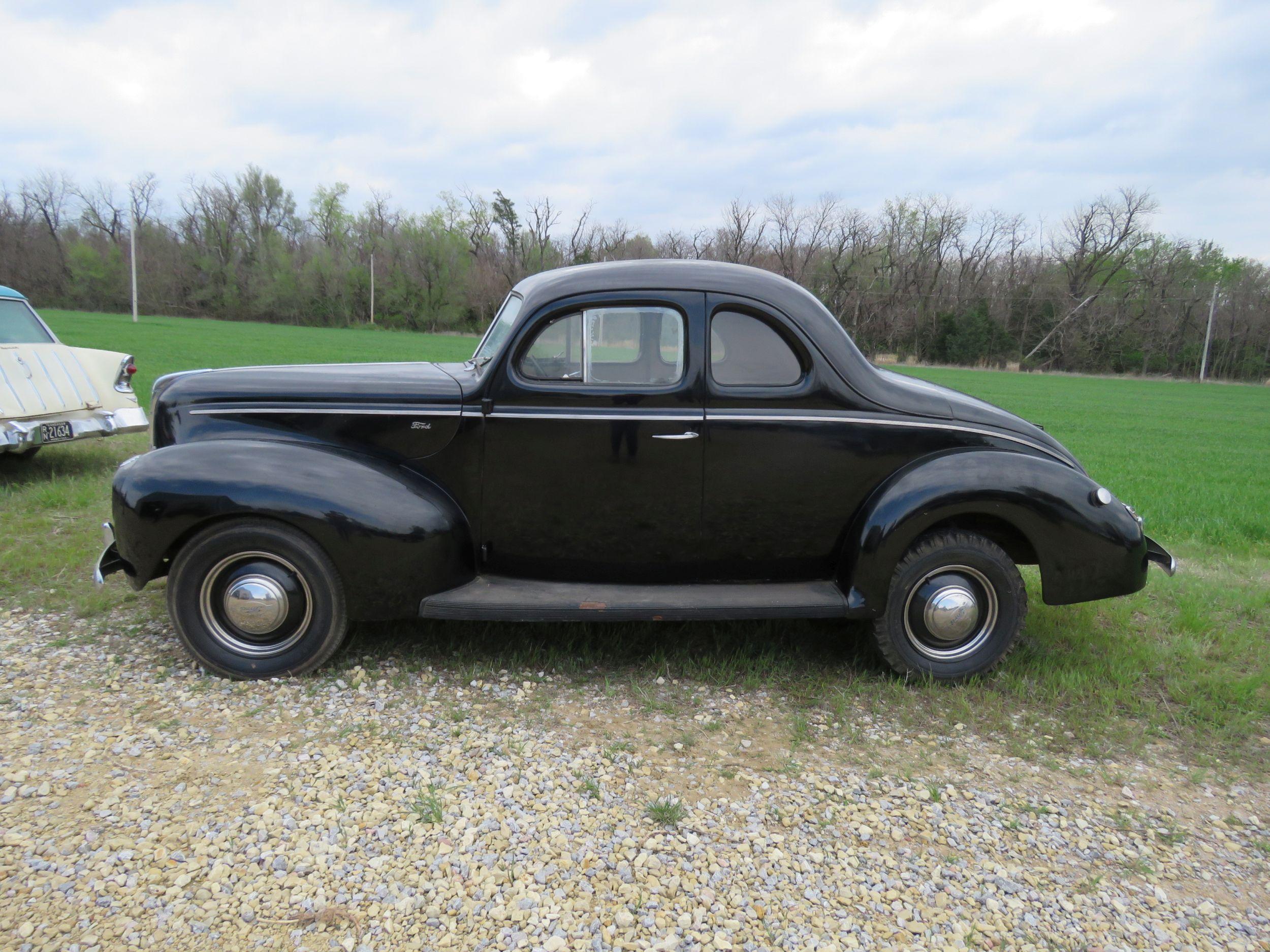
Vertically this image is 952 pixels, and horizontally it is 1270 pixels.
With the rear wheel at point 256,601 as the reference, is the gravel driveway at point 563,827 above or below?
below

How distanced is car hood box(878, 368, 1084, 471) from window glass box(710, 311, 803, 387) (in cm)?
53

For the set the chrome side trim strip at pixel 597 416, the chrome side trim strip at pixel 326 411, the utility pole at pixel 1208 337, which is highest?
the utility pole at pixel 1208 337

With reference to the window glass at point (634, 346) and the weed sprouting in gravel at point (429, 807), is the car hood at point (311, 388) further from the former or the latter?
the weed sprouting in gravel at point (429, 807)

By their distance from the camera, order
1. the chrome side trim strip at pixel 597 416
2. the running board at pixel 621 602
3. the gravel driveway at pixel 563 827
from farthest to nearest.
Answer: the chrome side trim strip at pixel 597 416 → the running board at pixel 621 602 → the gravel driveway at pixel 563 827

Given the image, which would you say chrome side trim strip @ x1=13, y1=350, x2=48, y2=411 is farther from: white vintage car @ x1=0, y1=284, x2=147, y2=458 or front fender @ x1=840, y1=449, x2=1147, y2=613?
front fender @ x1=840, y1=449, x2=1147, y2=613

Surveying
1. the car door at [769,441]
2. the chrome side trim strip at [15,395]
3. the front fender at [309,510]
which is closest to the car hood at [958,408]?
the car door at [769,441]

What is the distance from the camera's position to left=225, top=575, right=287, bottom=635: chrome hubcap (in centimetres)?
367

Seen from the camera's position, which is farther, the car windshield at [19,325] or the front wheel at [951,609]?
the car windshield at [19,325]

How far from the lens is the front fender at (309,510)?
11.8 ft

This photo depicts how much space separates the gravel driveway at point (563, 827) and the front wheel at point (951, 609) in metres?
0.47

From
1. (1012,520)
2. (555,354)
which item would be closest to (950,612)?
(1012,520)

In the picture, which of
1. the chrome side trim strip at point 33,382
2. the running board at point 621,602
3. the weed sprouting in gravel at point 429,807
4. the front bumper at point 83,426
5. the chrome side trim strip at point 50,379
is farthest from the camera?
the chrome side trim strip at point 50,379

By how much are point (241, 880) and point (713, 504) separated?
2459 millimetres

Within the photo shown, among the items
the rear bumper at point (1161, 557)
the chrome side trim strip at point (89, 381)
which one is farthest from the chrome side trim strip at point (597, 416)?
the chrome side trim strip at point (89, 381)
